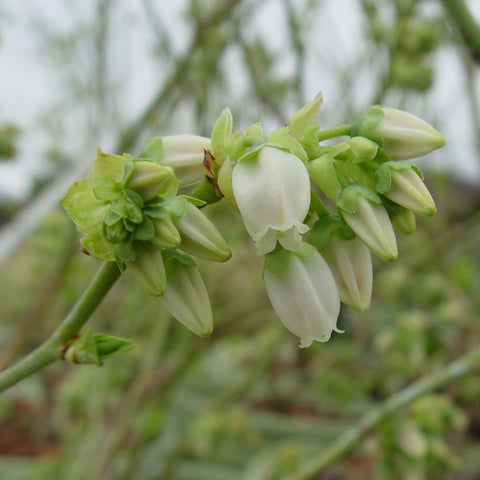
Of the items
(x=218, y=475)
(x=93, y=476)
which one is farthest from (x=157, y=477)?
(x=218, y=475)

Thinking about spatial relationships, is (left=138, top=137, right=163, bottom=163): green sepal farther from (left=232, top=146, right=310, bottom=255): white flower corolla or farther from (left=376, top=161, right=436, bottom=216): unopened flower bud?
(left=376, top=161, right=436, bottom=216): unopened flower bud

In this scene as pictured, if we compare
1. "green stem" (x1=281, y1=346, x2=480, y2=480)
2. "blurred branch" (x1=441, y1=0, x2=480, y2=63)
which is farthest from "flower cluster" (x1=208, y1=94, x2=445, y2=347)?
"green stem" (x1=281, y1=346, x2=480, y2=480)

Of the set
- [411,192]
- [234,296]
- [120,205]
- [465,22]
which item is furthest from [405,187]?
[234,296]

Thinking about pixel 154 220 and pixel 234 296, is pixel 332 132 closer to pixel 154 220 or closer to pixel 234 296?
pixel 154 220

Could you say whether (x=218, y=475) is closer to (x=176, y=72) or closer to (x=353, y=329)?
(x=353, y=329)

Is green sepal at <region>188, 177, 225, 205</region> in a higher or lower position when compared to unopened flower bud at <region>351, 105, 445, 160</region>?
higher
